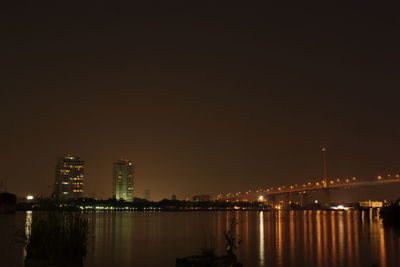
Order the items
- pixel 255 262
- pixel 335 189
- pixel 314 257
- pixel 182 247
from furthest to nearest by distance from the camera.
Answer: pixel 335 189 → pixel 182 247 → pixel 314 257 → pixel 255 262

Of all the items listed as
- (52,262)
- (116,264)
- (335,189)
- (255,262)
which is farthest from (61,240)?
(335,189)

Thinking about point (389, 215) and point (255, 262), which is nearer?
point (255, 262)

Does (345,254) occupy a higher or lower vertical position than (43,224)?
lower

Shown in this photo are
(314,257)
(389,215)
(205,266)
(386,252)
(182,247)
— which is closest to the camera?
(205,266)

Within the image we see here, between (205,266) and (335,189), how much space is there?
5818 inches

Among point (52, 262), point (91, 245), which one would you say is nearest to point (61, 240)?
point (52, 262)

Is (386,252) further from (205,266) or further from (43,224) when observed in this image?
(43,224)

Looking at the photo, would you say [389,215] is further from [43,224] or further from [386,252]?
[43,224]

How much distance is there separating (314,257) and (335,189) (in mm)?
137874

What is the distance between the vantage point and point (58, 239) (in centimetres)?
2098

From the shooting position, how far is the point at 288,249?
103 feet

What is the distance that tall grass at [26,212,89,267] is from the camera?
20906 mm

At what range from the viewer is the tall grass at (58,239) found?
2091cm

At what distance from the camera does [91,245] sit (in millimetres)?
32656
